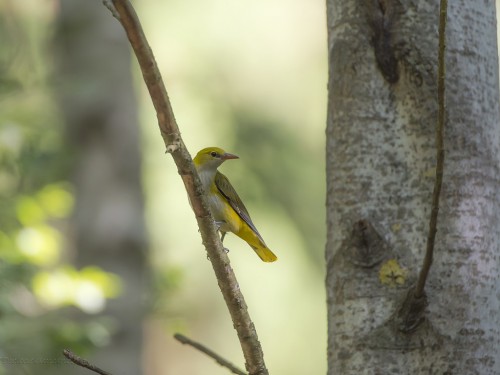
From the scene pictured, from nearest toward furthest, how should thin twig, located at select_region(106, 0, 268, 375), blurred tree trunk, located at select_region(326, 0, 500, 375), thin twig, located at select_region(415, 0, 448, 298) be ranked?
thin twig, located at select_region(106, 0, 268, 375)
thin twig, located at select_region(415, 0, 448, 298)
blurred tree trunk, located at select_region(326, 0, 500, 375)

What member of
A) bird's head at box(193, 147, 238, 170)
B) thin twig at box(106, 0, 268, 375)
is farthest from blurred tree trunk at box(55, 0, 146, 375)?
thin twig at box(106, 0, 268, 375)

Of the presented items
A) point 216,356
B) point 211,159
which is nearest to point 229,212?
point 211,159

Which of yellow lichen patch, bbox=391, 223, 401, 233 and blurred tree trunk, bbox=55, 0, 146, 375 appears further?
blurred tree trunk, bbox=55, 0, 146, 375

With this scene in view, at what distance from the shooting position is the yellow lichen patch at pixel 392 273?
5.81 ft

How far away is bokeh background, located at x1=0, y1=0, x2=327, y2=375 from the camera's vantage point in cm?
509

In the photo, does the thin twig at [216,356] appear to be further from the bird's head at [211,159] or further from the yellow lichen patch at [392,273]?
the bird's head at [211,159]

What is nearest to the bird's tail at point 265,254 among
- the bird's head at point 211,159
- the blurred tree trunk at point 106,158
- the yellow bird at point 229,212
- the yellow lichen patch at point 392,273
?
the yellow bird at point 229,212

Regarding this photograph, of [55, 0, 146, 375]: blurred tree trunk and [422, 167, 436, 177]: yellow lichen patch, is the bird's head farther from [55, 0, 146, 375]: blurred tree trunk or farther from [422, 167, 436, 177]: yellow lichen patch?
[55, 0, 146, 375]: blurred tree trunk

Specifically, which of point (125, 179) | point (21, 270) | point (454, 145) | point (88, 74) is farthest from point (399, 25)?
point (88, 74)

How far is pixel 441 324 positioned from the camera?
1.72 meters

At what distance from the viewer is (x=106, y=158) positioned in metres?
6.50

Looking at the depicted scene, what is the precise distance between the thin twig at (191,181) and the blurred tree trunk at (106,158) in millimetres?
4161

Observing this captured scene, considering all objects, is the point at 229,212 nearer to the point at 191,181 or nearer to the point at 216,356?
the point at 216,356

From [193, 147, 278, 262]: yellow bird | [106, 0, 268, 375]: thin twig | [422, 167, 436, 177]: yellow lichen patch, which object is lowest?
[106, 0, 268, 375]: thin twig
